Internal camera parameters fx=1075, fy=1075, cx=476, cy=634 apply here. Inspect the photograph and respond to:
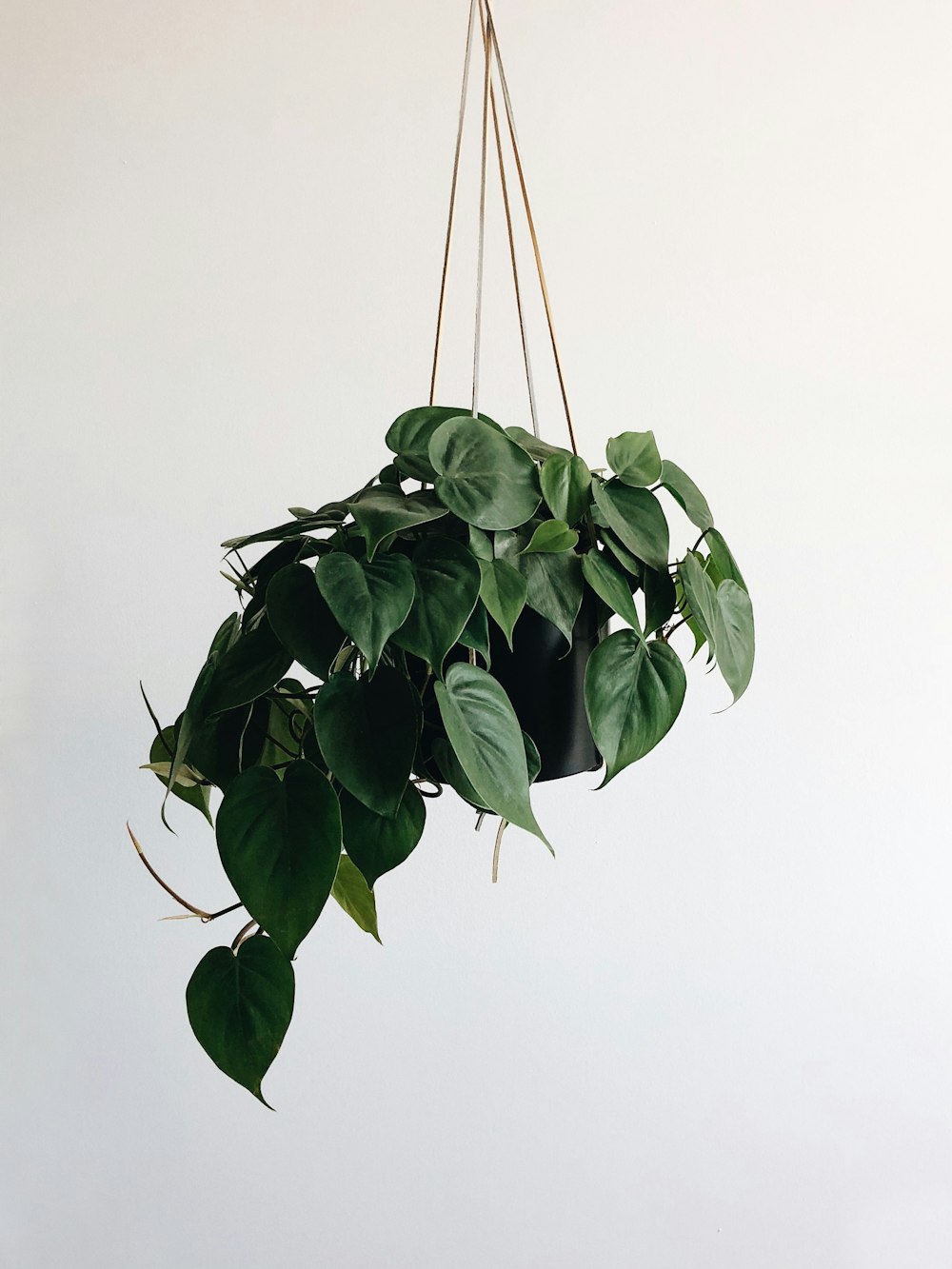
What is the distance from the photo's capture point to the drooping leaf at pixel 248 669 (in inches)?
24.4

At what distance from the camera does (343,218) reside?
1.34m

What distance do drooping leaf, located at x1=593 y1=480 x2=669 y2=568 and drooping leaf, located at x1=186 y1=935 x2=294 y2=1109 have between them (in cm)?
32

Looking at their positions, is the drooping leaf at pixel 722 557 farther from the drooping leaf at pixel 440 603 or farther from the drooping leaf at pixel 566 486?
the drooping leaf at pixel 440 603

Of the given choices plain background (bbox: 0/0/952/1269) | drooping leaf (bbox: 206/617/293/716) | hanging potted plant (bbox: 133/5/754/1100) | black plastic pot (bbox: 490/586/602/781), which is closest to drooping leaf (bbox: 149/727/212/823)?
hanging potted plant (bbox: 133/5/754/1100)

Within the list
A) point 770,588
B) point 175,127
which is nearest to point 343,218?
point 175,127

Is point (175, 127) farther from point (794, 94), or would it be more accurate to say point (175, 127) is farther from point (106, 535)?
point (794, 94)

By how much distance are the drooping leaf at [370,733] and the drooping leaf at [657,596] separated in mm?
190

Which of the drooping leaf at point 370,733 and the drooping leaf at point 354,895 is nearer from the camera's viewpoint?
the drooping leaf at point 370,733

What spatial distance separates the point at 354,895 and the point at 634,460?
1.18ft

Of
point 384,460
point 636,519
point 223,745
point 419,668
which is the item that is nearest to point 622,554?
point 636,519

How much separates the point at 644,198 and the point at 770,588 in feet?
1.68

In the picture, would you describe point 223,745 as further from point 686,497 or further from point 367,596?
point 686,497

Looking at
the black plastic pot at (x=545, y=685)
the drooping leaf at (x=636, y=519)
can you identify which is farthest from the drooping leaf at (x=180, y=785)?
the drooping leaf at (x=636, y=519)

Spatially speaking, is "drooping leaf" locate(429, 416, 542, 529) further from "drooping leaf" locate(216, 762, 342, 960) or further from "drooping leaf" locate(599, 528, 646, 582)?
"drooping leaf" locate(216, 762, 342, 960)
